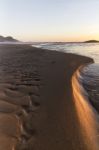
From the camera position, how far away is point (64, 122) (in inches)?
178

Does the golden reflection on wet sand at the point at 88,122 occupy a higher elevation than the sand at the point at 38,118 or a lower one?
lower

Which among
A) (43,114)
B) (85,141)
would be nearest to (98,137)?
(85,141)

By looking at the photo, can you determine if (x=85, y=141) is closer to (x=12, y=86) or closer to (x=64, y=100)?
(x=64, y=100)

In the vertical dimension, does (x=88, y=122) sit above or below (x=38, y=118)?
below

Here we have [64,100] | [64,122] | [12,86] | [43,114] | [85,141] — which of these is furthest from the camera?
[12,86]

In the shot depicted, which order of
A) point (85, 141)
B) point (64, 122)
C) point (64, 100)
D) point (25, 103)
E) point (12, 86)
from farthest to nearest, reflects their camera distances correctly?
point (12, 86) → point (64, 100) → point (25, 103) → point (64, 122) → point (85, 141)

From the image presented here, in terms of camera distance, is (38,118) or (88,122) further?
(88,122)

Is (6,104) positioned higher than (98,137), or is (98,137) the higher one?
(6,104)

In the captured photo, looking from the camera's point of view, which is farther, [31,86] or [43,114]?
[31,86]

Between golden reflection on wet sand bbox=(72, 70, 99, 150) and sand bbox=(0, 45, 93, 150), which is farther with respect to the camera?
golden reflection on wet sand bbox=(72, 70, 99, 150)

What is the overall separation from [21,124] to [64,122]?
0.93 m

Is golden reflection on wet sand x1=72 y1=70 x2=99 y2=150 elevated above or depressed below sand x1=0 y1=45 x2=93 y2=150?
below

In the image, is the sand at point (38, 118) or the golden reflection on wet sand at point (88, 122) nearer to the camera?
the sand at point (38, 118)

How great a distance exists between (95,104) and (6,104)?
264 centimetres
